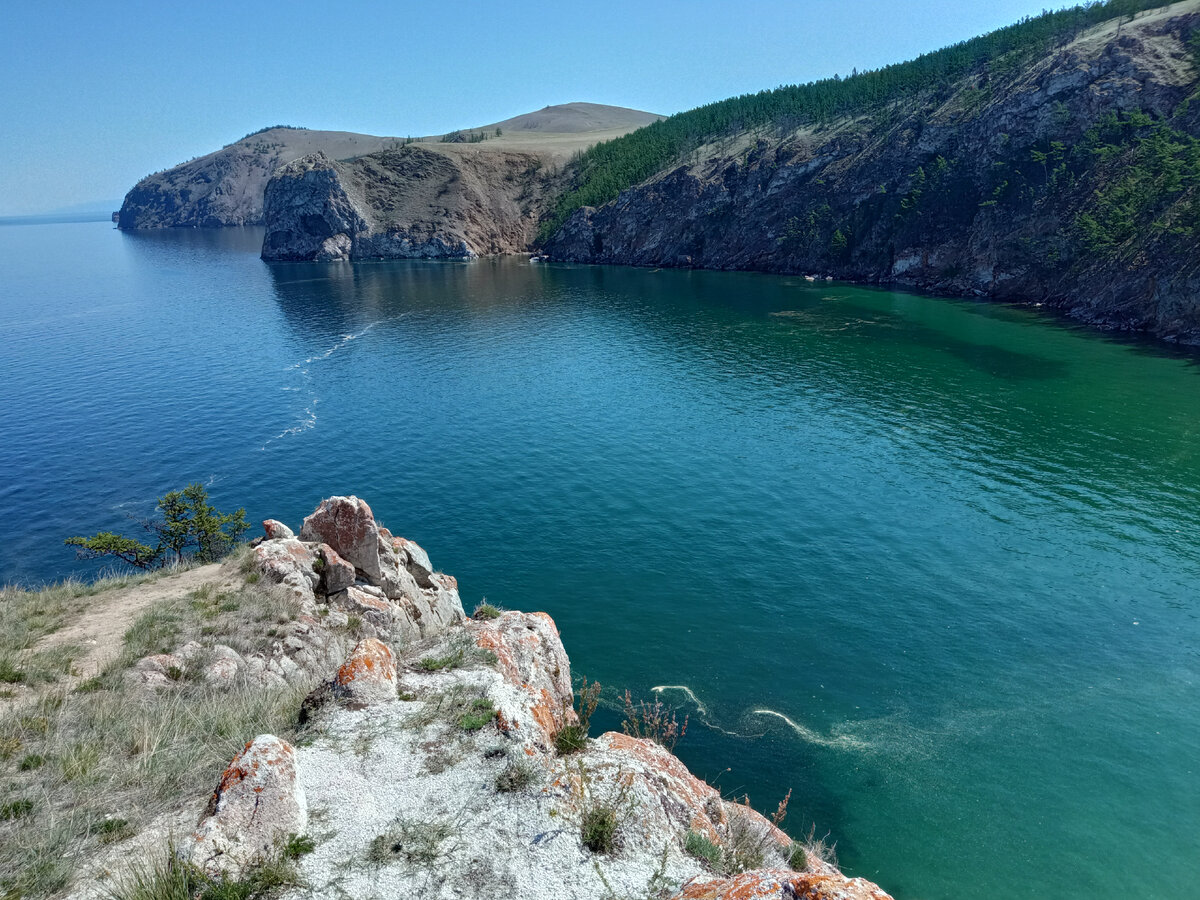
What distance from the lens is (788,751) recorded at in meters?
28.0

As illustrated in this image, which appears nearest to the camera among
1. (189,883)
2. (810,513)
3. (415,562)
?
(189,883)

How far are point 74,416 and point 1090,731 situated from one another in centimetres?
8804

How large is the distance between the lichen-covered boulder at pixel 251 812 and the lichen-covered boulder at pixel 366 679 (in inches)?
124

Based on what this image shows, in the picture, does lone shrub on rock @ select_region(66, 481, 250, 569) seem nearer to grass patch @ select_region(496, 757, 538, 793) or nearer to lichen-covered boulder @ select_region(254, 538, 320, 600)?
lichen-covered boulder @ select_region(254, 538, 320, 600)

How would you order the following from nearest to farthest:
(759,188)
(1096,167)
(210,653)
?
(210,653) < (1096,167) < (759,188)

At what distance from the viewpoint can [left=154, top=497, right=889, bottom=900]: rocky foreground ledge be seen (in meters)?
11.9

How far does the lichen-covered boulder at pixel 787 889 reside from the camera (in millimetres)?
10883

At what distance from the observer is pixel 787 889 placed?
435 inches

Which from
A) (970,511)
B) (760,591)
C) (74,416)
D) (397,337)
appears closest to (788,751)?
(760,591)

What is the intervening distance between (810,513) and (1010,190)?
101 meters

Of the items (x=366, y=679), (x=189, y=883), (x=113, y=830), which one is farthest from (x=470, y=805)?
(x=113, y=830)

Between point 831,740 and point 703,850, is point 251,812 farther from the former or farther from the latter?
point 831,740

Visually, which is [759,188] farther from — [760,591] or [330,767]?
[330,767]

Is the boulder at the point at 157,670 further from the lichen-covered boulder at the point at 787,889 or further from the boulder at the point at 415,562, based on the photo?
the lichen-covered boulder at the point at 787,889
